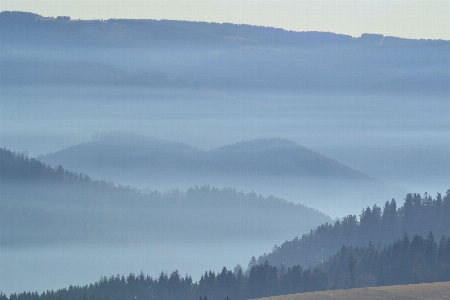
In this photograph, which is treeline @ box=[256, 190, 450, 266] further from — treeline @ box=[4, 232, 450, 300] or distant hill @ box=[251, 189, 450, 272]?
treeline @ box=[4, 232, 450, 300]

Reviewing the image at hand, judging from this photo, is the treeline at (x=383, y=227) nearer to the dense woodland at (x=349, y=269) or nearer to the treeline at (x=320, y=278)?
the dense woodland at (x=349, y=269)

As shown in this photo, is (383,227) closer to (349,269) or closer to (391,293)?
(349,269)

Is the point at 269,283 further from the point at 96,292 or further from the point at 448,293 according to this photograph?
the point at 448,293

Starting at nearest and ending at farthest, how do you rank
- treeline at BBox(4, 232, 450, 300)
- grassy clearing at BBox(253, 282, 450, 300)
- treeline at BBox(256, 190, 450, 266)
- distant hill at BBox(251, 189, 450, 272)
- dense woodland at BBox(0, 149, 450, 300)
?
grassy clearing at BBox(253, 282, 450, 300) → treeline at BBox(4, 232, 450, 300) → dense woodland at BBox(0, 149, 450, 300) → distant hill at BBox(251, 189, 450, 272) → treeline at BBox(256, 190, 450, 266)

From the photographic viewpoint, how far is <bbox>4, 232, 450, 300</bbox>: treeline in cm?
9056

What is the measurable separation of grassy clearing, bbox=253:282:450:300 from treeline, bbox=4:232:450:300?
1035 cm

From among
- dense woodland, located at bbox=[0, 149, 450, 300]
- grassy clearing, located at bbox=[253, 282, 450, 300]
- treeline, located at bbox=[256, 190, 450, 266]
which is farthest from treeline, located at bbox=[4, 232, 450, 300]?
treeline, located at bbox=[256, 190, 450, 266]

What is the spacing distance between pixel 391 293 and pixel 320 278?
73.1 feet

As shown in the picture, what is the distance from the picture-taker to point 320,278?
9681cm

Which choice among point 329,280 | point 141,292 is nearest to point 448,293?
point 329,280

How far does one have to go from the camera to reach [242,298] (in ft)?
308

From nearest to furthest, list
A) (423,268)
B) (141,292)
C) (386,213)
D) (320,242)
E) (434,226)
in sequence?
(423,268), (141,292), (434,226), (386,213), (320,242)

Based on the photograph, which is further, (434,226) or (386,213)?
(386,213)

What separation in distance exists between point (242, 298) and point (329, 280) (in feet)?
26.8
